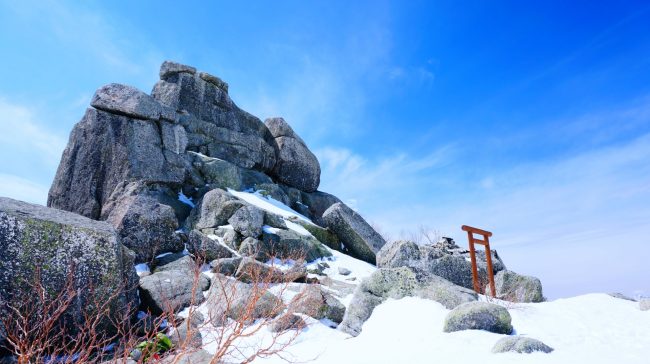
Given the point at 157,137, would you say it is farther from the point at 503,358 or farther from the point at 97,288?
the point at 503,358

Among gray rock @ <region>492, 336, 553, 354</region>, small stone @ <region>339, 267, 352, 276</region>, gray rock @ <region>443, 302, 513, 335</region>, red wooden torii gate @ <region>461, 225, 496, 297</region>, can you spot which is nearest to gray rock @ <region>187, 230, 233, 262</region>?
small stone @ <region>339, 267, 352, 276</region>

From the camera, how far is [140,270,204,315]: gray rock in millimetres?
10633

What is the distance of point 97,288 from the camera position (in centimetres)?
935

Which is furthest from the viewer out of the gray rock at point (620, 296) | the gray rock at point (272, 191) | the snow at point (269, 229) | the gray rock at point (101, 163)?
the gray rock at point (272, 191)

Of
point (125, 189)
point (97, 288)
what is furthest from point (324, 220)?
point (97, 288)

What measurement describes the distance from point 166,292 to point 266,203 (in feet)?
36.2

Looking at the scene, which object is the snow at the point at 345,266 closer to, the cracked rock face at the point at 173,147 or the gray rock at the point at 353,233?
the gray rock at the point at 353,233

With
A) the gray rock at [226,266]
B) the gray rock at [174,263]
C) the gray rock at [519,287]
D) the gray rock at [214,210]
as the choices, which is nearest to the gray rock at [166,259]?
the gray rock at [174,263]

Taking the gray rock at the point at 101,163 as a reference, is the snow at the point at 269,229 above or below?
below

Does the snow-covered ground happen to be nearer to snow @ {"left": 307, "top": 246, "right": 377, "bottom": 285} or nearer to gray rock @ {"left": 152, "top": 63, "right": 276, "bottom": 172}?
snow @ {"left": 307, "top": 246, "right": 377, "bottom": 285}

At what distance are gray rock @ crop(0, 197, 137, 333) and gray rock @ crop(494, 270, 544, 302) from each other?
40.6 ft

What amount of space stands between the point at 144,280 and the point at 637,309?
12948 millimetres

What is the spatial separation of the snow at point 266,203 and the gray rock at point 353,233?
1656mm

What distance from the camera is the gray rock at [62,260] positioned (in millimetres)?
8675
